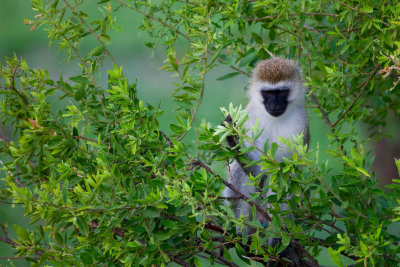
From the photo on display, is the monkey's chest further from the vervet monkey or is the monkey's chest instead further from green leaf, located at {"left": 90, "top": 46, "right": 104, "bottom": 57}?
green leaf, located at {"left": 90, "top": 46, "right": 104, "bottom": 57}

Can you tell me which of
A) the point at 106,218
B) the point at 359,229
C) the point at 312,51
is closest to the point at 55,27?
the point at 106,218

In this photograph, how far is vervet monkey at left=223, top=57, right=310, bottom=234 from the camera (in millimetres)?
3582

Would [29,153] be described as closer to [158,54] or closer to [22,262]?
[22,262]

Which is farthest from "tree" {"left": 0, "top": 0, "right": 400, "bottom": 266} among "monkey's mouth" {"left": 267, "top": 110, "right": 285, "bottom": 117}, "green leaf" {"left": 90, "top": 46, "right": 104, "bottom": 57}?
"monkey's mouth" {"left": 267, "top": 110, "right": 285, "bottom": 117}

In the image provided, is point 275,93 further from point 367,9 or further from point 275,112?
point 367,9

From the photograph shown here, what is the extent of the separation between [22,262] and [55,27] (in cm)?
315

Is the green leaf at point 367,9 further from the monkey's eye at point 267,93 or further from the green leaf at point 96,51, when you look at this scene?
the green leaf at point 96,51

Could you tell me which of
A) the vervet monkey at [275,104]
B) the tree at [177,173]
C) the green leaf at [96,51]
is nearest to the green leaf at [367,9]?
the tree at [177,173]

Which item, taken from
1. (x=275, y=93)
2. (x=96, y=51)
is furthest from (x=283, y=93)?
Result: (x=96, y=51)

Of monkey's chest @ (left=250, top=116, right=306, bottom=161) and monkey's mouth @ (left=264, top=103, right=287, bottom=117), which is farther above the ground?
monkey's mouth @ (left=264, top=103, right=287, bottom=117)

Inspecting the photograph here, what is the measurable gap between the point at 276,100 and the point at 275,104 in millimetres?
45

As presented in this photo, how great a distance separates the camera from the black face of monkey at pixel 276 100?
3561 mm

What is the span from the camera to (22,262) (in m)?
5.28

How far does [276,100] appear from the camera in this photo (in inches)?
142
